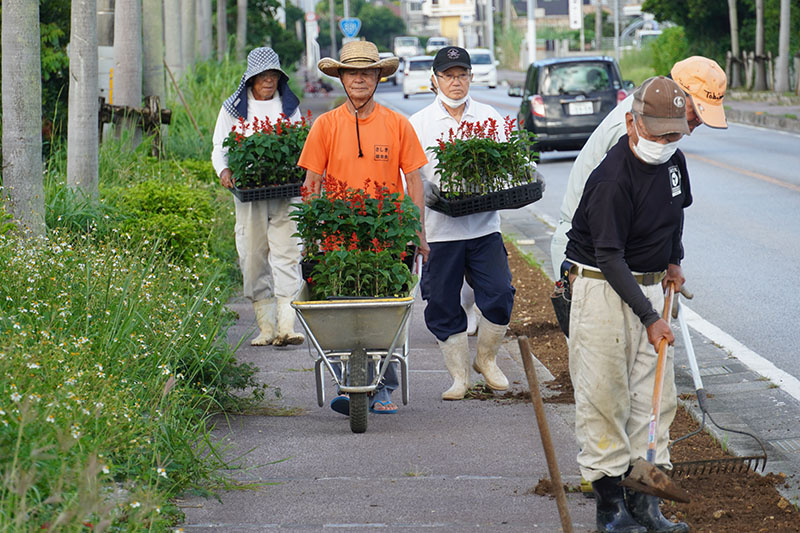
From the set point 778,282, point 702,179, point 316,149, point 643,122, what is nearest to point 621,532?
point 643,122

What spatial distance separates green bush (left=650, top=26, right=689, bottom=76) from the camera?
4665 cm

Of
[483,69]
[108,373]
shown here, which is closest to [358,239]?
[108,373]

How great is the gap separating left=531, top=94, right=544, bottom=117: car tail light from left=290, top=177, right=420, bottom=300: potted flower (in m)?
14.9

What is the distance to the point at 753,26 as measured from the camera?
136 ft

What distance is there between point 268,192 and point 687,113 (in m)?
3.63

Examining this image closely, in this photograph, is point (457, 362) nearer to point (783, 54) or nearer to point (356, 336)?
point (356, 336)

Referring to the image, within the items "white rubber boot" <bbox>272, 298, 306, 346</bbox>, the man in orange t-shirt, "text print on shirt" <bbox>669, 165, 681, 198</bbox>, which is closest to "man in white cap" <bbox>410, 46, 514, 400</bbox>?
the man in orange t-shirt

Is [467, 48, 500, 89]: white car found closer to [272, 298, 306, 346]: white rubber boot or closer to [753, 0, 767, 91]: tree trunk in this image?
[753, 0, 767, 91]: tree trunk

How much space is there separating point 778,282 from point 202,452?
6490mm

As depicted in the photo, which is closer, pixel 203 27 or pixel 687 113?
pixel 687 113

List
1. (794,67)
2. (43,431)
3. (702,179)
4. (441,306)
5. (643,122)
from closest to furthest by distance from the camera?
1. (43,431)
2. (643,122)
3. (441,306)
4. (702,179)
5. (794,67)

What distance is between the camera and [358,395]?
20.6 feet

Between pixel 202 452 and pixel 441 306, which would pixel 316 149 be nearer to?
pixel 441 306

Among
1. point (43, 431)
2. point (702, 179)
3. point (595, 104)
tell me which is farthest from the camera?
point (595, 104)
